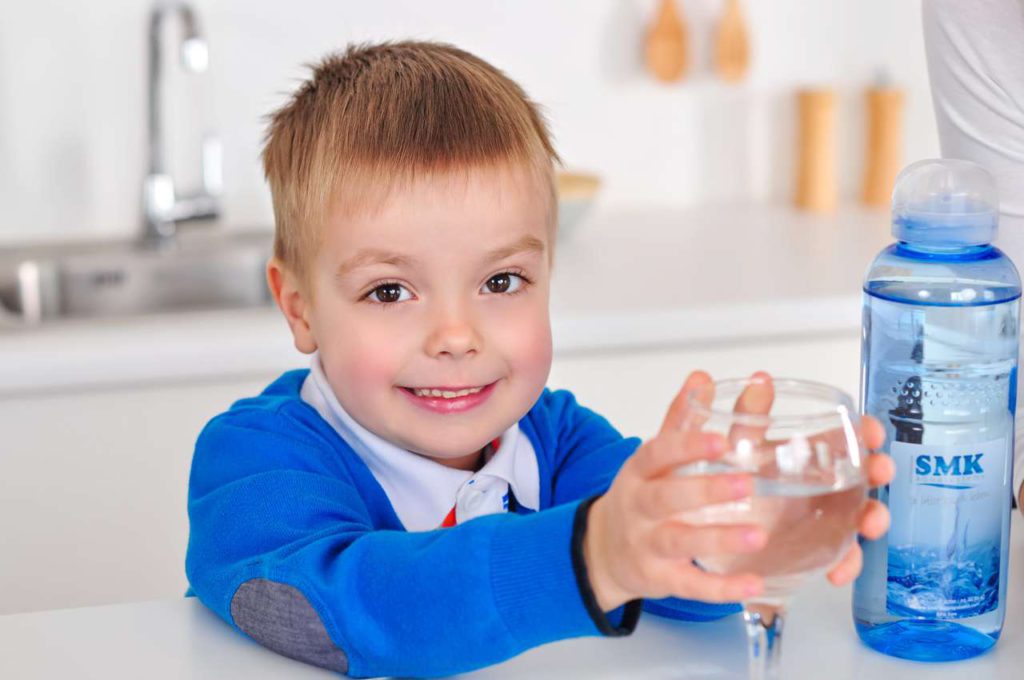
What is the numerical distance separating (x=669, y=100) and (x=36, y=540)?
141 centimetres

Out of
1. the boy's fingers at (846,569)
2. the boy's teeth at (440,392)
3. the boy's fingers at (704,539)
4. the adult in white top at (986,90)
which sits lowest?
the boy's fingers at (846,569)

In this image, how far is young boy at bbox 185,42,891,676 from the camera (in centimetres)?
75

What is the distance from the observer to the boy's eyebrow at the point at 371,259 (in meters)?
0.96

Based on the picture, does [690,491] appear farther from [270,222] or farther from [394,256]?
[270,222]

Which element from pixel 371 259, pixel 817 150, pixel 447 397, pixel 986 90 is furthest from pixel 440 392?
pixel 817 150

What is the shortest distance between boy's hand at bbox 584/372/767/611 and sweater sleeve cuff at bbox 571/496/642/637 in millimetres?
20

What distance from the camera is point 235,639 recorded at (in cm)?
86

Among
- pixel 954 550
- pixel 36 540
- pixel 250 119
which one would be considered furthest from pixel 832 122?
pixel 954 550

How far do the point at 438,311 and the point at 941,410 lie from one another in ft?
1.17

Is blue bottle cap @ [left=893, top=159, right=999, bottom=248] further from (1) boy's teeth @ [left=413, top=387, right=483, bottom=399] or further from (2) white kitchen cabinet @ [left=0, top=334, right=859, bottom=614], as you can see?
(2) white kitchen cabinet @ [left=0, top=334, right=859, bottom=614]

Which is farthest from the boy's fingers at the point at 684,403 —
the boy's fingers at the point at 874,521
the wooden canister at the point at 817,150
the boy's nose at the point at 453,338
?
the wooden canister at the point at 817,150

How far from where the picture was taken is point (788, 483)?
2.05 feet

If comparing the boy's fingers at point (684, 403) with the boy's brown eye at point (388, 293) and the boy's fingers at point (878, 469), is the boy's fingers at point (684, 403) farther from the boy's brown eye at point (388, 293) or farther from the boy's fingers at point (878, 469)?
the boy's brown eye at point (388, 293)

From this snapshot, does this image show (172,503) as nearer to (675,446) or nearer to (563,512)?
(563,512)
